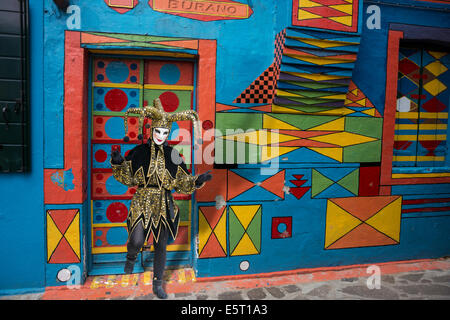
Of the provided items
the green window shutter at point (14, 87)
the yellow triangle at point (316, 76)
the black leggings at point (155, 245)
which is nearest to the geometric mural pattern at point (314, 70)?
the yellow triangle at point (316, 76)

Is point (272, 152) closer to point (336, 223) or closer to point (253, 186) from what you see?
point (253, 186)

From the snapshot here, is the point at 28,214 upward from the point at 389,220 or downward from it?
upward

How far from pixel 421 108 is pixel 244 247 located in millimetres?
3093

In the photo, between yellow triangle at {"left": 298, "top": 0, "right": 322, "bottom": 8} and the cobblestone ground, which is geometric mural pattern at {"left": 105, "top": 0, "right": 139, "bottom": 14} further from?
the cobblestone ground

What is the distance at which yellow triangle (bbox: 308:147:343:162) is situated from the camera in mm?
3699

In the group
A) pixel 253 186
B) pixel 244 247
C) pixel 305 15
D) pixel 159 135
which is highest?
pixel 305 15

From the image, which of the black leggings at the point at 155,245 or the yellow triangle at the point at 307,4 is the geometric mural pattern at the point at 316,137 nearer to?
the yellow triangle at the point at 307,4

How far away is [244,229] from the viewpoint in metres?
3.55

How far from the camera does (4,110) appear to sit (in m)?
2.94

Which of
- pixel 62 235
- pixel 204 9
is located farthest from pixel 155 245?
pixel 204 9

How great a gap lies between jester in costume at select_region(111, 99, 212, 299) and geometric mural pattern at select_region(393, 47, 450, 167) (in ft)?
9.53

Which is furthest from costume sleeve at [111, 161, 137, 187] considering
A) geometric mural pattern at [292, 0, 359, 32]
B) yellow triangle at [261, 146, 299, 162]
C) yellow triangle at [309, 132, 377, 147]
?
geometric mural pattern at [292, 0, 359, 32]

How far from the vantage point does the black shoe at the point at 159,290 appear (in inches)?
122

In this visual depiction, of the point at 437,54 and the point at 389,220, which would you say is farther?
the point at 437,54
